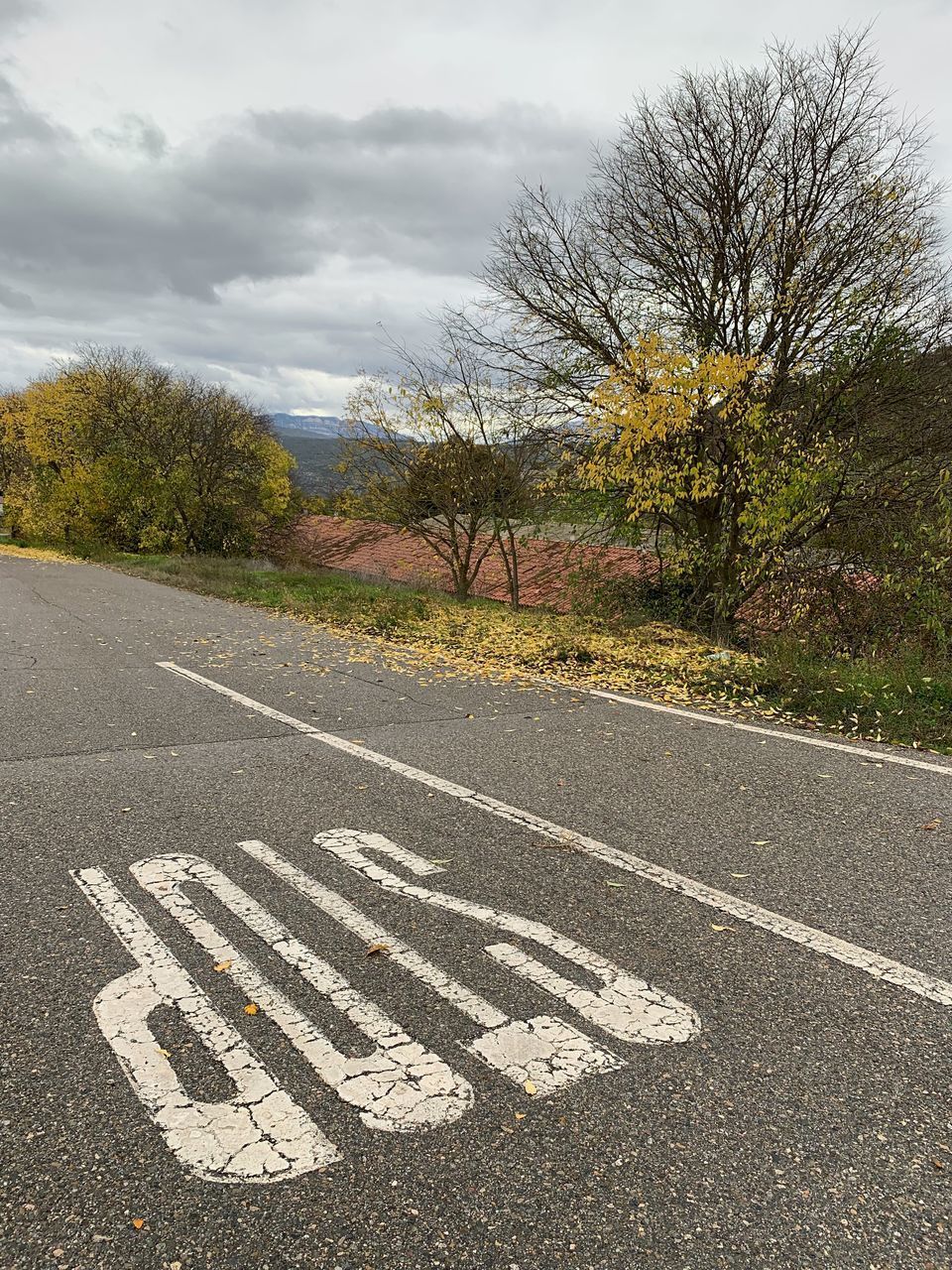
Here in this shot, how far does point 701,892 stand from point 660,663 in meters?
5.61

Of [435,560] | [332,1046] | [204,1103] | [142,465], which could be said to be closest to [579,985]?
[332,1046]

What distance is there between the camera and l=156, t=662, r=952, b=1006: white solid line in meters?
2.96

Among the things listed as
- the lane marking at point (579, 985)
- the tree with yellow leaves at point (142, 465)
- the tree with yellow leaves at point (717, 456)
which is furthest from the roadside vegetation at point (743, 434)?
the tree with yellow leaves at point (142, 465)

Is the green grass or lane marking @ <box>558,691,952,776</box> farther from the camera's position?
the green grass

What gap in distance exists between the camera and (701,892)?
141 inches

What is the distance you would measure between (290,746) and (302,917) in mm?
2532

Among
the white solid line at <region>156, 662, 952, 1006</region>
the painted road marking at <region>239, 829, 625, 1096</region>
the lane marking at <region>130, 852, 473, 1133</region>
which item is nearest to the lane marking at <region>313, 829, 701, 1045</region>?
the painted road marking at <region>239, 829, 625, 1096</region>

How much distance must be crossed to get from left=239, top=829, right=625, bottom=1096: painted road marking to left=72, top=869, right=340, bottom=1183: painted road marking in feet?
1.91

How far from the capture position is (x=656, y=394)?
10.6m

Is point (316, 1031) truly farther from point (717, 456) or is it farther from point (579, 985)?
point (717, 456)

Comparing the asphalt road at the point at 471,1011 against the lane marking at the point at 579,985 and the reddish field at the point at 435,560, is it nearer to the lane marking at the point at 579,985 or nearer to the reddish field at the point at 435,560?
the lane marking at the point at 579,985

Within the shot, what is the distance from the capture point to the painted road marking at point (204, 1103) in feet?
6.74

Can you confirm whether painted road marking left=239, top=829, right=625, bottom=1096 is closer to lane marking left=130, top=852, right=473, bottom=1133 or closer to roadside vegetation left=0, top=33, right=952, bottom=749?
lane marking left=130, top=852, right=473, bottom=1133

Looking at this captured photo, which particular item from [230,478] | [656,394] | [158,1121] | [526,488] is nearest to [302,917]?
[158,1121]
